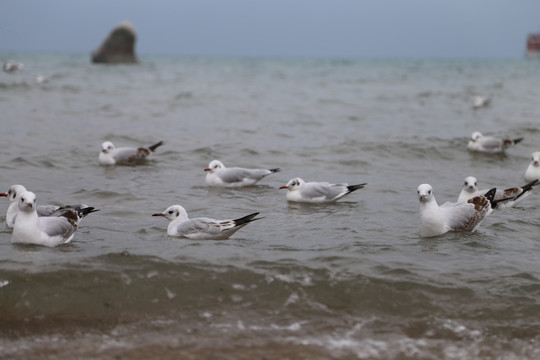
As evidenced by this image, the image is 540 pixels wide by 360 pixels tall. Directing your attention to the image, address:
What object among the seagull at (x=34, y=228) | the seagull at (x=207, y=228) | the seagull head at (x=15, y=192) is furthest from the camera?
the seagull head at (x=15, y=192)

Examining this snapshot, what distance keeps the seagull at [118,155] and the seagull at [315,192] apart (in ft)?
13.2

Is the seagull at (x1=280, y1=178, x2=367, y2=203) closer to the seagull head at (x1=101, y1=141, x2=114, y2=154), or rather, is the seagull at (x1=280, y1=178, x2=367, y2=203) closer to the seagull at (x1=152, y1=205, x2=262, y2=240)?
the seagull at (x1=152, y1=205, x2=262, y2=240)

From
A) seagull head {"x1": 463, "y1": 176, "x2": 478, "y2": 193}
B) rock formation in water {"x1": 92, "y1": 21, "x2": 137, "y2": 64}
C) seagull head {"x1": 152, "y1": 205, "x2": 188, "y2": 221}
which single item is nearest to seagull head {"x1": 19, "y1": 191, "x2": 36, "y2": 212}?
seagull head {"x1": 152, "y1": 205, "x2": 188, "y2": 221}

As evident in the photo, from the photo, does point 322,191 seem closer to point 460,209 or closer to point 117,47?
point 460,209

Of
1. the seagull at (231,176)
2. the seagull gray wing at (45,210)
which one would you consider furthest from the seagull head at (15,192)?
the seagull at (231,176)

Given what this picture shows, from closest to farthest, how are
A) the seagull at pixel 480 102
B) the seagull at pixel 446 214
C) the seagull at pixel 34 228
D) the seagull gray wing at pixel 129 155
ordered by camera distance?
the seagull at pixel 34 228, the seagull at pixel 446 214, the seagull gray wing at pixel 129 155, the seagull at pixel 480 102

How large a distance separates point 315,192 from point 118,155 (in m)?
4.49

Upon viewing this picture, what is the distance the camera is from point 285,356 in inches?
197

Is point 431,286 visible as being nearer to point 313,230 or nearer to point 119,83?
point 313,230

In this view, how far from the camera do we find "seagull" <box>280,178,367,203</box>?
33.3ft

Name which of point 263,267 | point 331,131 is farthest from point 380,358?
point 331,131

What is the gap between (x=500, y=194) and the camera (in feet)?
32.1

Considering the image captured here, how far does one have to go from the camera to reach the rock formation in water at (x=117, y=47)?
61438 millimetres

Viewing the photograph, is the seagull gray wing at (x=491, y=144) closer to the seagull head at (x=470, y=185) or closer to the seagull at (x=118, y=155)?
the seagull head at (x=470, y=185)
